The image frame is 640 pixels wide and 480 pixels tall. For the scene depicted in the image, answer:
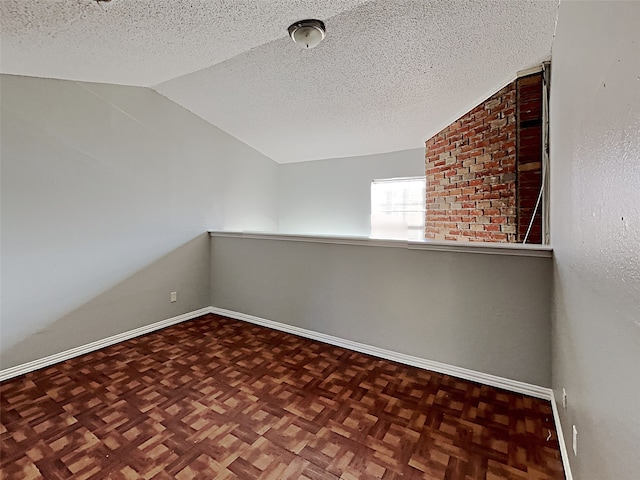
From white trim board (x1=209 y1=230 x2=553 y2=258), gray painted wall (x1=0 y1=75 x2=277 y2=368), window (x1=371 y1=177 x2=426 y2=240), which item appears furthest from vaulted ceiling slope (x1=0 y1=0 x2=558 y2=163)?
white trim board (x1=209 y1=230 x2=553 y2=258)

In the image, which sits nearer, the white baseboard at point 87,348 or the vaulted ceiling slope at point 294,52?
the vaulted ceiling slope at point 294,52

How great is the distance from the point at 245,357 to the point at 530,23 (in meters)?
3.14

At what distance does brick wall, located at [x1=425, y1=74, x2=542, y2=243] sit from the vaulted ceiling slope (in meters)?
0.19

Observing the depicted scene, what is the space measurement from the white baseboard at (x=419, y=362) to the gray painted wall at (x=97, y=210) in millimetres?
1207

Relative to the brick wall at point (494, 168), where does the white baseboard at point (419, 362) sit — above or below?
below

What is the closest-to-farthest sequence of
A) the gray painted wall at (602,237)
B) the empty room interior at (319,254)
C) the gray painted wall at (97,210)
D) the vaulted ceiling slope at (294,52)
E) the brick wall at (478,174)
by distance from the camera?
the gray painted wall at (602,237) < the empty room interior at (319,254) < the vaulted ceiling slope at (294,52) < the gray painted wall at (97,210) < the brick wall at (478,174)

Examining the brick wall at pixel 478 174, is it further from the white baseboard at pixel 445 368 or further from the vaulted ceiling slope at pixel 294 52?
→ the white baseboard at pixel 445 368

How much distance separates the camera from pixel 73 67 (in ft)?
7.54

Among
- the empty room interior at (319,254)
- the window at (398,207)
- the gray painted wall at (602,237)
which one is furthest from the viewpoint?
the window at (398,207)

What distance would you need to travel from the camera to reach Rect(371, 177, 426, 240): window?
4398 millimetres

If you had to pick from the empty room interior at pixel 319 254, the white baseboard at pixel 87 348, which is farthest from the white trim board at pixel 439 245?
the white baseboard at pixel 87 348

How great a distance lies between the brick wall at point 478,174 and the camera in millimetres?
2773

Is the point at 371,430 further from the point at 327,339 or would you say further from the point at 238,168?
the point at 238,168

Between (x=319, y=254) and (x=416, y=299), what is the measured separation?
1009 mm
